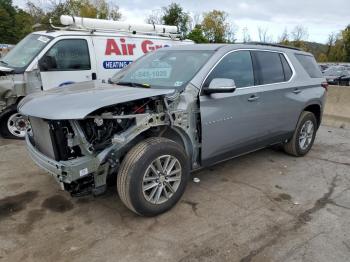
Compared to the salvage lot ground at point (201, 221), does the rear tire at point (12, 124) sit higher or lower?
higher

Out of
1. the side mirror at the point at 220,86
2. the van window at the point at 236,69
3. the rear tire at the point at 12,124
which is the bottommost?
the rear tire at the point at 12,124

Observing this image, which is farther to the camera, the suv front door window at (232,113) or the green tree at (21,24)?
the green tree at (21,24)

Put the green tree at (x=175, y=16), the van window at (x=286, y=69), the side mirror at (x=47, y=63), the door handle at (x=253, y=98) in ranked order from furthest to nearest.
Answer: the green tree at (x=175, y=16), the side mirror at (x=47, y=63), the van window at (x=286, y=69), the door handle at (x=253, y=98)

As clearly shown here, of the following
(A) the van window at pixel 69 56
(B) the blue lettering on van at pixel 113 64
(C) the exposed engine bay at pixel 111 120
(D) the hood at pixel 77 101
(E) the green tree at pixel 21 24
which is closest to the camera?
(D) the hood at pixel 77 101

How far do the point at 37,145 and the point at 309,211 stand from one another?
3138mm

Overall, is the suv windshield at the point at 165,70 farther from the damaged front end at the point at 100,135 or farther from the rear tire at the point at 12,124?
the rear tire at the point at 12,124

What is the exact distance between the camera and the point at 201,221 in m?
3.60

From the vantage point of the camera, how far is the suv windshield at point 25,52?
6680 millimetres

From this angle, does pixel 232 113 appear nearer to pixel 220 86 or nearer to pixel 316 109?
pixel 220 86

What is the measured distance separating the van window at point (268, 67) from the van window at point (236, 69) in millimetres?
160

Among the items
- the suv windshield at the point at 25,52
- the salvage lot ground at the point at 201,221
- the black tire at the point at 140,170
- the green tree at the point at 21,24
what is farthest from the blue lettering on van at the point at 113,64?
the green tree at the point at 21,24

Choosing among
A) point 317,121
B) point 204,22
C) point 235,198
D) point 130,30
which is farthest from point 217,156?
point 204,22

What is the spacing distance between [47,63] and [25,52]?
0.66 metres

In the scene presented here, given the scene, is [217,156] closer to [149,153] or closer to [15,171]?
[149,153]
